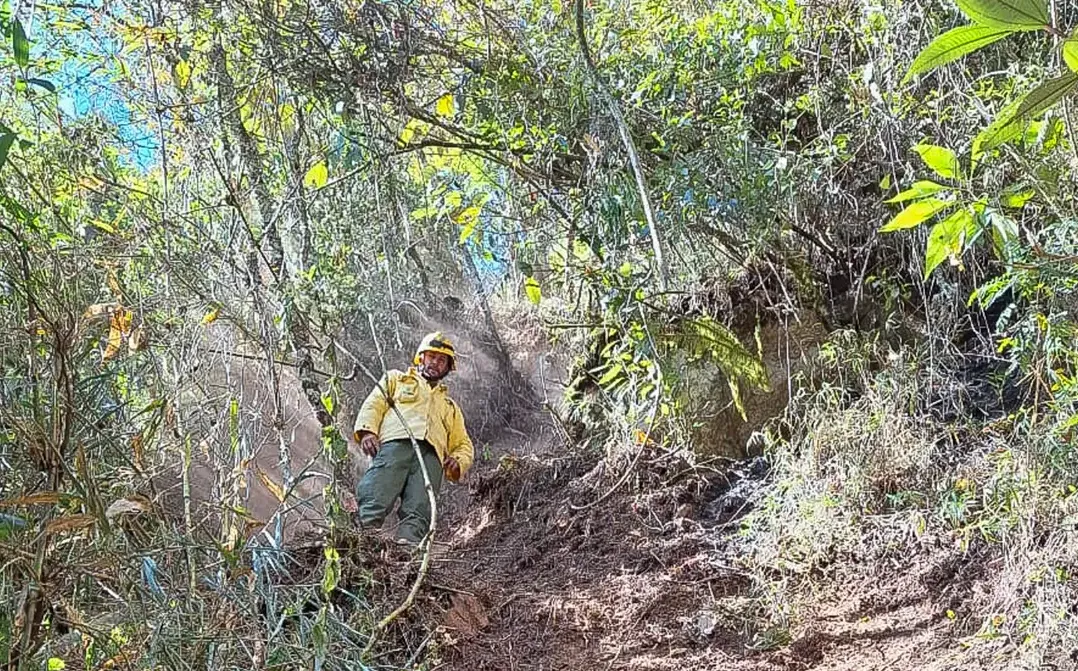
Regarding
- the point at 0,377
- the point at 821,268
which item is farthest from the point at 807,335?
the point at 0,377

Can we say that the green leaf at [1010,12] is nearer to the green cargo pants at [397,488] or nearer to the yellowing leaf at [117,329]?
the yellowing leaf at [117,329]

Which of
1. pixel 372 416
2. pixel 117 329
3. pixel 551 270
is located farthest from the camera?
pixel 372 416

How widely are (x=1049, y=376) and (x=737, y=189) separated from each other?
4.36ft

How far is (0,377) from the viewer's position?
156 cm

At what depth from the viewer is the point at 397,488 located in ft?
13.1

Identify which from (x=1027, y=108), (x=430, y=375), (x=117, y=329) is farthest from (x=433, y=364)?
(x=1027, y=108)

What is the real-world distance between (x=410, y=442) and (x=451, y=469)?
0.29 meters

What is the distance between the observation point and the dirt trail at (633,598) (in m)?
2.71

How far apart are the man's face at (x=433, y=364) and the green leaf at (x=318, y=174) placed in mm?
1134

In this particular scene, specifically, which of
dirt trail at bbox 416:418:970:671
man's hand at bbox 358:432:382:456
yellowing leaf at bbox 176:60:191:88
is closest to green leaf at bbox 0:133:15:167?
dirt trail at bbox 416:418:970:671

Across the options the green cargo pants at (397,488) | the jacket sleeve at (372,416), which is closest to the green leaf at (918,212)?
the green cargo pants at (397,488)

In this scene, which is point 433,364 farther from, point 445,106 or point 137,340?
point 137,340

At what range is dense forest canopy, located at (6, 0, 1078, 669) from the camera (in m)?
1.73

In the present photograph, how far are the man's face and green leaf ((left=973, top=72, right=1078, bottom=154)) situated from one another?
10.1 feet
